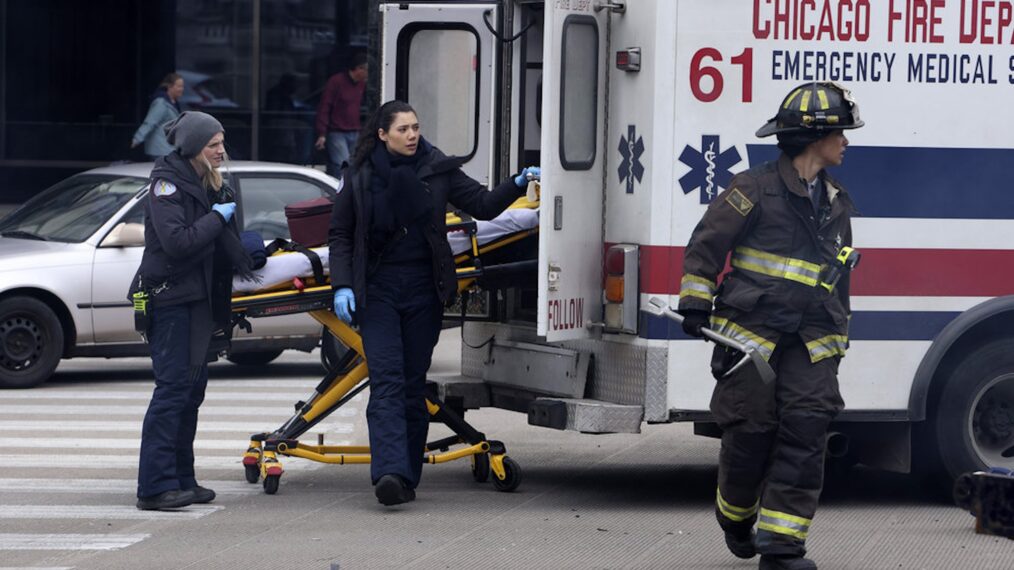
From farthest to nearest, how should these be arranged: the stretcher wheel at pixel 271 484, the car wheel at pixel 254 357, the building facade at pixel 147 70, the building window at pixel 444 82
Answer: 1. the building facade at pixel 147 70
2. the car wheel at pixel 254 357
3. the building window at pixel 444 82
4. the stretcher wheel at pixel 271 484

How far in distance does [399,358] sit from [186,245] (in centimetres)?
111

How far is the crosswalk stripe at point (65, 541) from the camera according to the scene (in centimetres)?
750

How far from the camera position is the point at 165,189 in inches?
324

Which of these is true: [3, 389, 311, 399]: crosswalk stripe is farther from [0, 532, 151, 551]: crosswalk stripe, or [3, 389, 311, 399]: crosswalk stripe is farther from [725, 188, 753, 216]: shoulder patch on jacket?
[725, 188, 753, 216]: shoulder patch on jacket

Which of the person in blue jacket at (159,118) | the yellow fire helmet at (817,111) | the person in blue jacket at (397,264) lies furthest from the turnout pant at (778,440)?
the person in blue jacket at (159,118)

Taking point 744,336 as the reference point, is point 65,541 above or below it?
below

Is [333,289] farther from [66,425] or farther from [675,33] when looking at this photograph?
[66,425]

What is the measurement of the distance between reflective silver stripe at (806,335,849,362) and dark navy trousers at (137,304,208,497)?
9.90ft

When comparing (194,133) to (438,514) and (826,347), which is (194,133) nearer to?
(438,514)

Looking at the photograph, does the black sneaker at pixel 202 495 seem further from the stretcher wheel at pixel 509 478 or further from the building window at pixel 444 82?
the building window at pixel 444 82

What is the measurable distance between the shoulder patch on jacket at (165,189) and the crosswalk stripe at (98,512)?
4.84 ft

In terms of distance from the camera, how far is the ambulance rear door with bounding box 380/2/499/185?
30.8 feet

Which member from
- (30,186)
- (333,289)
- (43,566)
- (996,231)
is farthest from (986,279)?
(30,186)

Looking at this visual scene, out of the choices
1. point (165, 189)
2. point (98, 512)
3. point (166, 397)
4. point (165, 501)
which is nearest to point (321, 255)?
point (165, 189)
